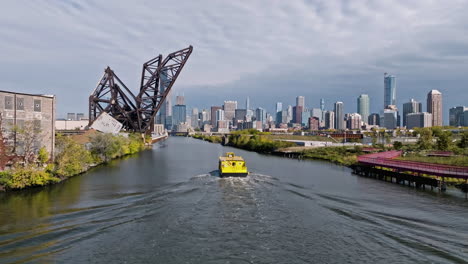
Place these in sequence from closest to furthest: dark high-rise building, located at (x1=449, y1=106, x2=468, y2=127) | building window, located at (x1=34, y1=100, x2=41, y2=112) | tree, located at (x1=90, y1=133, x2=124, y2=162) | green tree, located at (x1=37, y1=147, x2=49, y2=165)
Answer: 1. green tree, located at (x1=37, y1=147, x2=49, y2=165)
2. building window, located at (x1=34, y1=100, x2=41, y2=112)
3. tree, located at (x1=90, y1=133, x2=124, y2=162)
4. dark high-rise building, located at (x1=449, y1=106, x2=468, y2=127)

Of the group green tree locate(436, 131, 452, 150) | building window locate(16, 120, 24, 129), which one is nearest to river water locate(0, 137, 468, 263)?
building window locate(16, 120, 24, 129)

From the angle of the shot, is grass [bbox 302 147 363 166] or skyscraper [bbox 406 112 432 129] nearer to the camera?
grass [bbox 302 147 363 166]

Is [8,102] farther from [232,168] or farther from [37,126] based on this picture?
[232,168]

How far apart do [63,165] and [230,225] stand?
18.5 m

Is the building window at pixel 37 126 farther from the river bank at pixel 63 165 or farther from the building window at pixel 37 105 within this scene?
the river bank at pixel 63 165

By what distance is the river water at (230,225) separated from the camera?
436 inches

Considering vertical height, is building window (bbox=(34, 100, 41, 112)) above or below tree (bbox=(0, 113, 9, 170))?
above

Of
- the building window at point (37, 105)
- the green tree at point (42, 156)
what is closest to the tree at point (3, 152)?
the green tree at point (42, 156)

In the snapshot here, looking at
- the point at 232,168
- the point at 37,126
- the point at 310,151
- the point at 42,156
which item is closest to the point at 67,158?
the point at 42,156

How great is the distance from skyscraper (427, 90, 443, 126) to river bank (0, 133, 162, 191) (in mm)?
197485

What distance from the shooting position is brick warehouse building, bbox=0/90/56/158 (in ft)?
75.3

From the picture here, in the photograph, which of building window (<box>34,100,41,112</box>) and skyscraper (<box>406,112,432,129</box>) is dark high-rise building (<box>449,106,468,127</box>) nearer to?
skyscraper (<box>406,112,432,129</box>)

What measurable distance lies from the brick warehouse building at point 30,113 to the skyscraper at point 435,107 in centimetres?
20838

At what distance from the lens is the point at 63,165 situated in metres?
26.5
